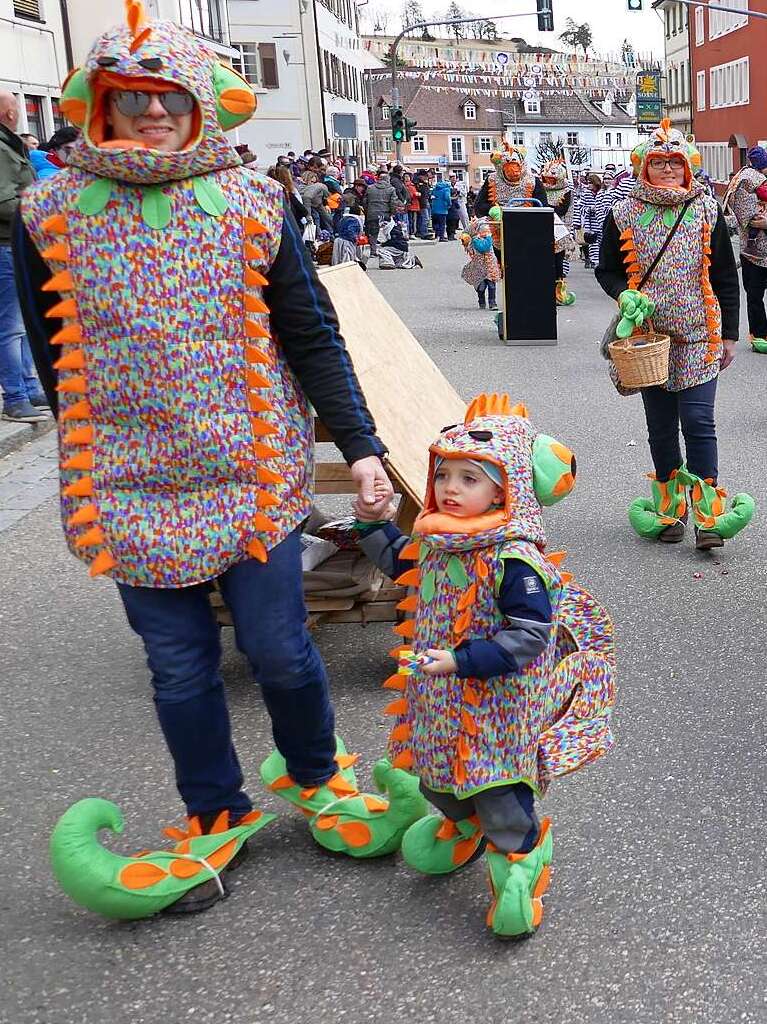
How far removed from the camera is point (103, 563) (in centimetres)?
280

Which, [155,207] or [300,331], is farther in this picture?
[300,331]

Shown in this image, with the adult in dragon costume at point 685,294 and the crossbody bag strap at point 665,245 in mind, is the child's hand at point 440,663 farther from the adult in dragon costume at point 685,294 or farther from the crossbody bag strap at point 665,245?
the crossbody bag strap at point 665,245

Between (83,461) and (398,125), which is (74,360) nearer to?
(83,461)

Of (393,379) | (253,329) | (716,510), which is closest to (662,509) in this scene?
(716,510)

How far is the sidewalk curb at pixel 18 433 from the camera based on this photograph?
8133 millimetres

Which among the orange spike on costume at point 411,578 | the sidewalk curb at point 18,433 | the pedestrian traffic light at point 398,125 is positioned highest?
the pedestrian traffic light at point 398,125

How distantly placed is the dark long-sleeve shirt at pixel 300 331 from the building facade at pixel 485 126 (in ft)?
330

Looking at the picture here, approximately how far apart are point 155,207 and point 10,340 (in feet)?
20.1

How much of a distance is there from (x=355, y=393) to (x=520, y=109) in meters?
114

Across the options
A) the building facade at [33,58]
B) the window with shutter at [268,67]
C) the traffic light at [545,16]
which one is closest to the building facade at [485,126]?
the window with shutter at [268,67]

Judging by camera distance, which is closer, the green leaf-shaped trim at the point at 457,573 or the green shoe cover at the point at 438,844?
the green leaf-shaped trim at the point at 457,573

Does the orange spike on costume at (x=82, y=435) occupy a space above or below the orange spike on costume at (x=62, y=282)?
below

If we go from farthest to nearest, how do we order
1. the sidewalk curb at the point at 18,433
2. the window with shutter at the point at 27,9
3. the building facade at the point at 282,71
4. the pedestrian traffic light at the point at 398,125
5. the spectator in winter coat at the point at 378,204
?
1. the building facade at the point at 282,71
2. the pedestrian traffic light at the point at 398,125
3. the spectator in winter coat at the point at 378,204
4. the window with shutter at the point at 27,9
5. the sidewalk curb at the point at 18,433

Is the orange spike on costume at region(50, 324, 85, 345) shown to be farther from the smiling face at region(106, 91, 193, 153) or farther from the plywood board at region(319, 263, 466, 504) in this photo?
the plywood board at region(319, 263, 466, 504)
